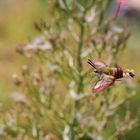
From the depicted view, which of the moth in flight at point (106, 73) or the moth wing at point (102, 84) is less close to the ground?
A: the moth in flight at point (106, 73)

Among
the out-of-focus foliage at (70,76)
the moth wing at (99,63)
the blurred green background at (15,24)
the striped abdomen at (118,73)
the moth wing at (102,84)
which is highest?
the blurred green background at (15,24)

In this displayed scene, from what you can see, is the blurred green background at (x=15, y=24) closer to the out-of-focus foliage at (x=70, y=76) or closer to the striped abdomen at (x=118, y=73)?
the out-of-focus foliage at (x=70, y=76)

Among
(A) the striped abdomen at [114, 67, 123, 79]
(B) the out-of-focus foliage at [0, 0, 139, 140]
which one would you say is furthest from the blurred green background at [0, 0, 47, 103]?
(A) the striped abdomen at [114, 67, 123, 79]

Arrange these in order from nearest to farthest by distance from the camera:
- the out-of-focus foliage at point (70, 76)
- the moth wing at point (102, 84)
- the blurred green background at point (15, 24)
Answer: the moth wing at point (102, 84), the out-of-focus foliage at point (70, 76), the blurred green background at point (15, 24)

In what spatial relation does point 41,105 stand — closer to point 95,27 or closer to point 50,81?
point 50,81

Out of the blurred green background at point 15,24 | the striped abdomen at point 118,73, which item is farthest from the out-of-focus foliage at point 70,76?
the blurred green background at point 15,24

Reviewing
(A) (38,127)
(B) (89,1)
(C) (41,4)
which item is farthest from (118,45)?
(C) (41,4)

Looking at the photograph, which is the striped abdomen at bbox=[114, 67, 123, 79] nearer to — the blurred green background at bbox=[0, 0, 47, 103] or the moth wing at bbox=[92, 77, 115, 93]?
the moth wing at bbox=[92, 77, 115, 93]
